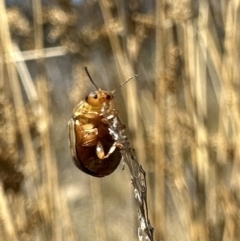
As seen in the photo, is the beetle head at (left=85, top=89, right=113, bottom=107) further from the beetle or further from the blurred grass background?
the blurred grass background

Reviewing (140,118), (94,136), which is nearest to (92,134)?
(94,136)

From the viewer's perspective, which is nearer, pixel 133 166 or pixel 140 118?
pixel 133 166

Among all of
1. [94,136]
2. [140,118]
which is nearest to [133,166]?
[94,136]

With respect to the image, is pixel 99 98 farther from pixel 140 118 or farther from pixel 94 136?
pixel 140 118

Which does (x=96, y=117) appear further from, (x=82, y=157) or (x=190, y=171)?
(x=190, y=171)

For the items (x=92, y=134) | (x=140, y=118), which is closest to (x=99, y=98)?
(x=92, y=134)

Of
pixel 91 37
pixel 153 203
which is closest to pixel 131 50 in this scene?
pixel 91 37

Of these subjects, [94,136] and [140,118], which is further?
[140,118]

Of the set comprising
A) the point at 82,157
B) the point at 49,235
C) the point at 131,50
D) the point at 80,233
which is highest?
the point at 131,50

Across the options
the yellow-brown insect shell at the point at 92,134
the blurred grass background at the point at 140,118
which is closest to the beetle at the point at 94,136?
the yellow-brown insect shell at the point at 92,134
